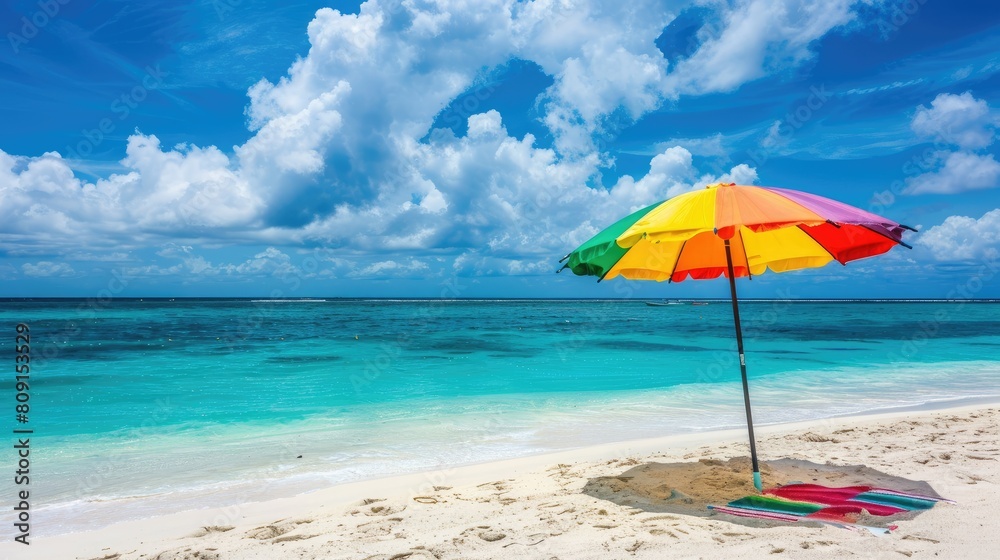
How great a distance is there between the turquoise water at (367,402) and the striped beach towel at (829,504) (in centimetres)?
374

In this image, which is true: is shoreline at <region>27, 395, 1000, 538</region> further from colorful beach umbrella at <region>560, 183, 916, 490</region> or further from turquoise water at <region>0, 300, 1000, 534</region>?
colorful beach umbrella at <region>560, 183, 916, 490</region>

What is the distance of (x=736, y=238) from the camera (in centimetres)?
570

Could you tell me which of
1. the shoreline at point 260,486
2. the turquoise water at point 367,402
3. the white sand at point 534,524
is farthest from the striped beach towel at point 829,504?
the turquoise water at point 367,402

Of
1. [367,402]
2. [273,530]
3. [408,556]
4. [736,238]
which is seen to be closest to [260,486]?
[273,530]

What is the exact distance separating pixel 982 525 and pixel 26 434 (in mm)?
12425

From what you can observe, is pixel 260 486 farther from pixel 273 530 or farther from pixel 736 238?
pixel 736 238

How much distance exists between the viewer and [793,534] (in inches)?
153

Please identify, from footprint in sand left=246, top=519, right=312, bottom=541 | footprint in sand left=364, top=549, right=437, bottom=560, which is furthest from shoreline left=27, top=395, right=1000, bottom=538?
footprint in sand left=364, top=549, right=437, bottom=560

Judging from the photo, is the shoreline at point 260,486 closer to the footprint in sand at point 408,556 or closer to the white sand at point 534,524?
the white sand at point 534,524

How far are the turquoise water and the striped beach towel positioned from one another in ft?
12.3

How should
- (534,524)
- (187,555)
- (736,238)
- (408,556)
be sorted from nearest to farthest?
(408,556), (187,555), (534,524), (736,238)

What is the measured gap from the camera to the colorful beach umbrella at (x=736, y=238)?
13.5 feet

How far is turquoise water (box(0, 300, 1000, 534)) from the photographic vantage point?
23.0ft

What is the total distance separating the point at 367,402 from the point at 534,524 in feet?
27.8
